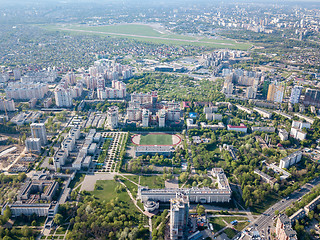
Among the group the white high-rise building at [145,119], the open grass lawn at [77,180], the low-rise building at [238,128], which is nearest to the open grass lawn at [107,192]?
the open grass lawn at [77,180]

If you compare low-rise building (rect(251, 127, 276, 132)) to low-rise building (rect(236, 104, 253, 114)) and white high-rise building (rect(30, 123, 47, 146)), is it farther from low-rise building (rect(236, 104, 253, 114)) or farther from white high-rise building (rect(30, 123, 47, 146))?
white high-rise building (rect(30, 123, 47, 146))

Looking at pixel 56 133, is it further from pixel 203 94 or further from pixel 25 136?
pixel 203 94

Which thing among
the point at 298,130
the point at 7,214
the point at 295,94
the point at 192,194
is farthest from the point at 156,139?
the point at 295,94

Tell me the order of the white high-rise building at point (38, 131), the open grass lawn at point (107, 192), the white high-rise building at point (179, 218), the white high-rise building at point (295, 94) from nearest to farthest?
1. the white high-rise building at point (179, 218)
2. the open grass lawn at point (107, 192)
3. the white high-rise building at point (38, 131)
4. the white high-rise building at point (295, 94)

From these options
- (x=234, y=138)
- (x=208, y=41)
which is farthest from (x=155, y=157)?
(x=208, y=41)

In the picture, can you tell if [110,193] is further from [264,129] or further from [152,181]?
[264,129]

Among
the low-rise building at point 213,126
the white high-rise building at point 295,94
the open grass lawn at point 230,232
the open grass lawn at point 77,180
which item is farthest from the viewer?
the white high-rise building at point 295,94

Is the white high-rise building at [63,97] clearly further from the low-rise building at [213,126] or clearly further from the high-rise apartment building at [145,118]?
the low-rise building at [213,126]
